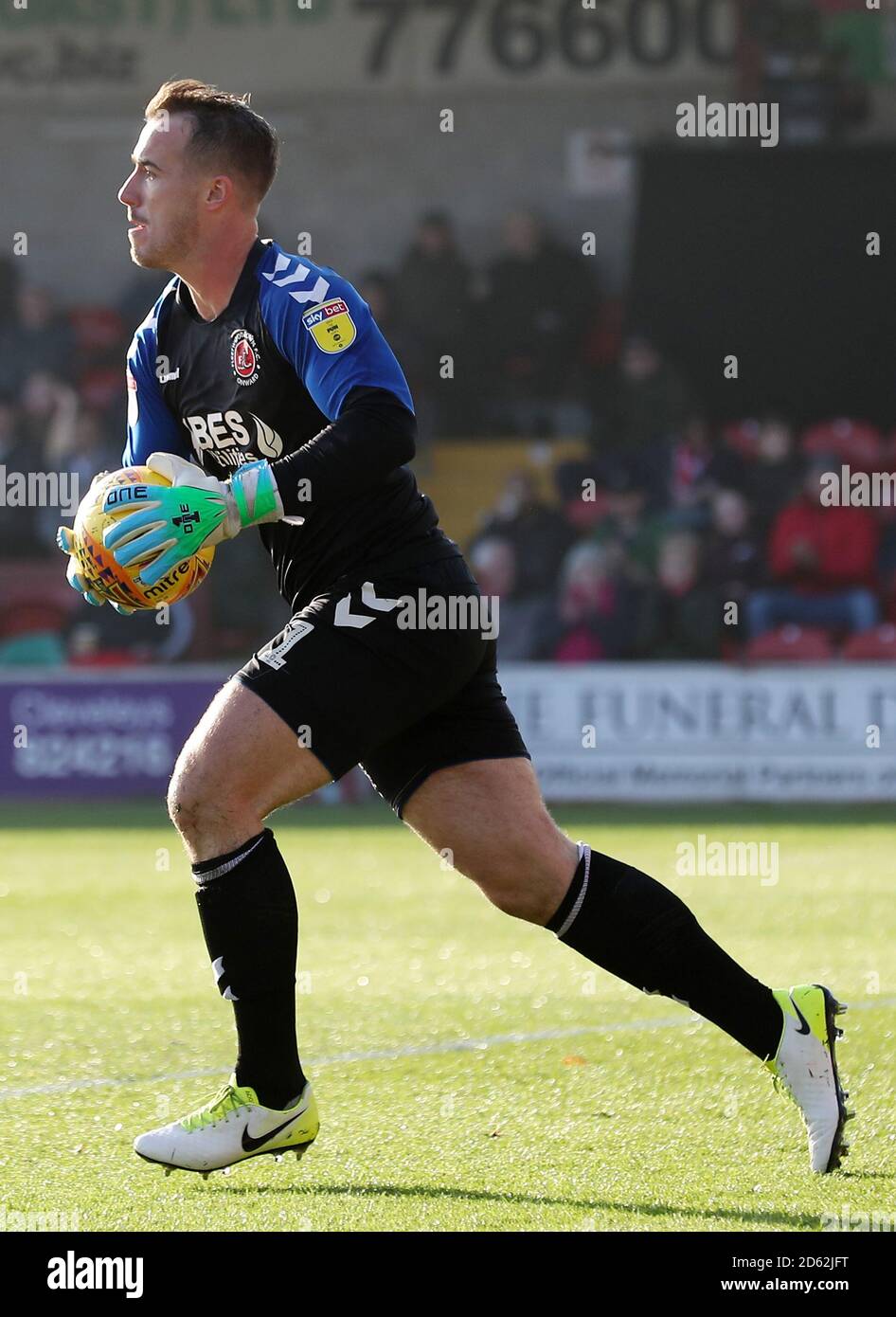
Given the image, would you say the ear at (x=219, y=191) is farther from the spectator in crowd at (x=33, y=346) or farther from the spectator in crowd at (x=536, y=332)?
the spectator in crowd at (x=33, y=346)

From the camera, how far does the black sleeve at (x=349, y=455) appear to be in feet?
13.4

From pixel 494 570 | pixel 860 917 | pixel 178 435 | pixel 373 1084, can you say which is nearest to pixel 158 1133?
pixel 373 1084

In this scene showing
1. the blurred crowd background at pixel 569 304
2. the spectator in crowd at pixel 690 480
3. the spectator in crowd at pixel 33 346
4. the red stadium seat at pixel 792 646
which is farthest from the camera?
the spectator in crowd at pixel 33 346

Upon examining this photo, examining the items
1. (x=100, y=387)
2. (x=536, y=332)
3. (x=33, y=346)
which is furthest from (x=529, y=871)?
(x=33, y=346)

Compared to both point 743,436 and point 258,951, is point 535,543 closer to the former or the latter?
point 743,436

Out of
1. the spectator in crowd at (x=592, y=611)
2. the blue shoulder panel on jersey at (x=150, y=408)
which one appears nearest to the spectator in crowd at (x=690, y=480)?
the spectator in crowd at (x=592, y=611)

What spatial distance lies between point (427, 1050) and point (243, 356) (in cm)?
234

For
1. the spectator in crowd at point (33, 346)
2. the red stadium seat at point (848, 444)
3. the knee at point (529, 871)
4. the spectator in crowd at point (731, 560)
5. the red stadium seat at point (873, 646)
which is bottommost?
the red stadium seat at point (873, 646)

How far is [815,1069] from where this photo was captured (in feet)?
14.1

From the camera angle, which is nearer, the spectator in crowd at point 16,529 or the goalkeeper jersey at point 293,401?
the goalkeeper jersey at point 293,401

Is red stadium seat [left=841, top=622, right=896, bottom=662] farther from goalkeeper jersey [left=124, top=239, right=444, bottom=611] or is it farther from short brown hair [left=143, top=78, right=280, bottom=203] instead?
short brown hair [left=143, top=78, right=280, bottom=203]

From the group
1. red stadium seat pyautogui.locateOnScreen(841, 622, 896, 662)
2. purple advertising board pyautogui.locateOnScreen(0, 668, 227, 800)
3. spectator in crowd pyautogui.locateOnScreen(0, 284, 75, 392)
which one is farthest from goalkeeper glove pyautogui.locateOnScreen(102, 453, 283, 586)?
spectator in crowd pyautogui.locateOnScreen(0, 284, 75, 392)

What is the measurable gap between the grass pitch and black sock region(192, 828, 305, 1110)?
0.24 m

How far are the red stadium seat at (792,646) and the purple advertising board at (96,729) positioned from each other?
13.6 ft
